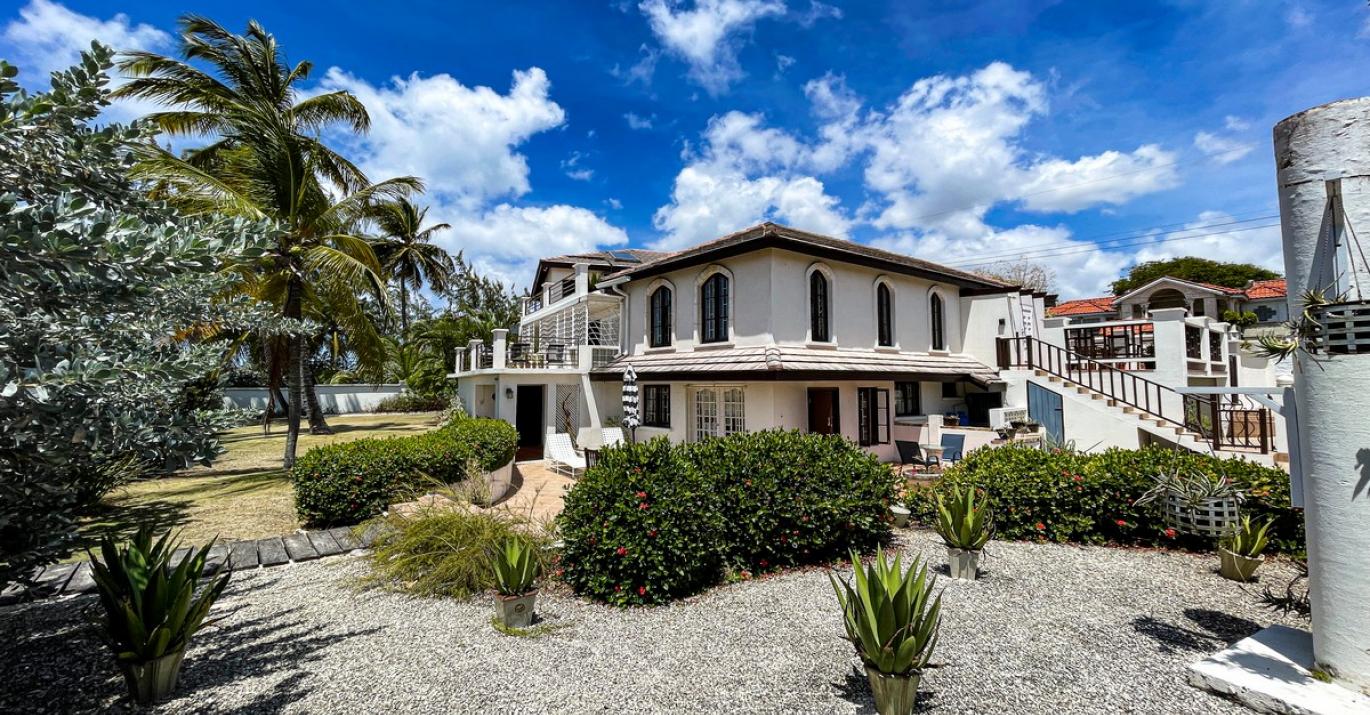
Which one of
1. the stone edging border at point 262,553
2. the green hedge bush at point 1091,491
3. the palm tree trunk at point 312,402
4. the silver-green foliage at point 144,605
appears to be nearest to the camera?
the silver-green foliage at point 144,605

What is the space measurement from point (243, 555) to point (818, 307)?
12404 mm

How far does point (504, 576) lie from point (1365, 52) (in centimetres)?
1006

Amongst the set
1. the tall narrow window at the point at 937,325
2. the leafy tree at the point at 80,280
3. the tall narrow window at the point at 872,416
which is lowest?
the tall narrow window at the point at 872,416

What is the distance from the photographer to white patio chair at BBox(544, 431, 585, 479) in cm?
1544

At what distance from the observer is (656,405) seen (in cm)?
1756

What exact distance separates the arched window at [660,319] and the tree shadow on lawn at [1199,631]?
1262 centimetres

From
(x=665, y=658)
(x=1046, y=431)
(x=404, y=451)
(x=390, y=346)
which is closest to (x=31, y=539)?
(x=665, y=658)

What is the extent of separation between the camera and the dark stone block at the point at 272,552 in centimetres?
736

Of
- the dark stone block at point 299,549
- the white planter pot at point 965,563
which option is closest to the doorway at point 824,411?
the white planter pot at point 965,563

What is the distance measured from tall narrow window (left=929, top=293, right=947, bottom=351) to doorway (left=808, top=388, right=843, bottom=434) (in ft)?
17.7

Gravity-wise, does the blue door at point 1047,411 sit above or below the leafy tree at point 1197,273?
below

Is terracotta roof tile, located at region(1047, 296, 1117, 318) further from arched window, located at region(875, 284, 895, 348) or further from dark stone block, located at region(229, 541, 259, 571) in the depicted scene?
dark stone block, located at region(229, 541, 259, 571)

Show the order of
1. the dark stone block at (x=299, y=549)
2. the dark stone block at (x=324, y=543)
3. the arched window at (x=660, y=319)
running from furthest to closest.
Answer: the arched window at (x=660, y=319), the dark stone block at (x=324, y=543), the dark stone block at (x=299, y=549)

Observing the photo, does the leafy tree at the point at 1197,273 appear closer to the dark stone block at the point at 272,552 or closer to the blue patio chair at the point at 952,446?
the blue patio chair at the point at 952,446
